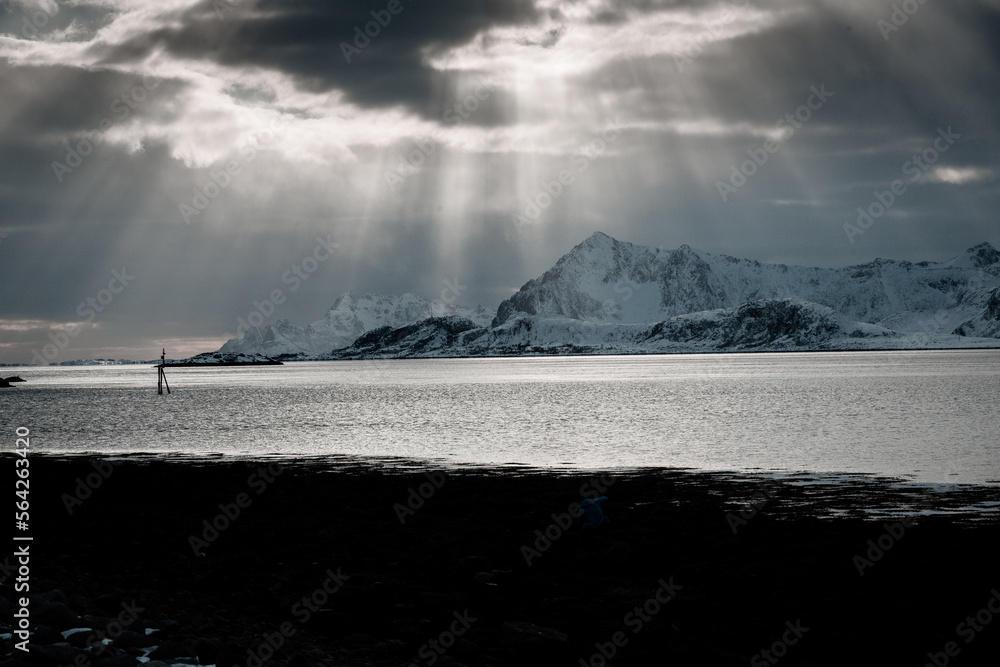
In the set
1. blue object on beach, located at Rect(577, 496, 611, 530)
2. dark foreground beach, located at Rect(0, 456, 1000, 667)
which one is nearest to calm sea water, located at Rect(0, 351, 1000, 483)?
dark foreground beach, located at Rect(0, 456, 1000, 667)

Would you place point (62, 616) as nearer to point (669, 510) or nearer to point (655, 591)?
point (655, 591)

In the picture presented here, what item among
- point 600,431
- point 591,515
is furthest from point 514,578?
point 600,431

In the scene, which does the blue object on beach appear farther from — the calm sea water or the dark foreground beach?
the calm sea water

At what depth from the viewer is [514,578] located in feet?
59.1

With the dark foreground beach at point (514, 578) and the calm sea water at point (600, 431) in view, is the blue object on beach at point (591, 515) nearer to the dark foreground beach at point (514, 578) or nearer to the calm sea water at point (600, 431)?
the dark foreground beach at point (514, 578)

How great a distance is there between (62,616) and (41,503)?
18.3 m

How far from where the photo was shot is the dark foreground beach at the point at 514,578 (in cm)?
1320

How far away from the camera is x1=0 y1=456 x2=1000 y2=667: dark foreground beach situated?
13203 mm

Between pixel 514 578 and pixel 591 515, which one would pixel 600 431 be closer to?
pixel 591 515

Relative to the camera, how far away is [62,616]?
43.2ft

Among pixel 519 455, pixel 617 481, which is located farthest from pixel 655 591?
pixel 519 455

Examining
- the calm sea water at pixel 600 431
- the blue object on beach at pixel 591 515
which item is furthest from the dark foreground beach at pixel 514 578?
the calm sea water at pixel 600 431

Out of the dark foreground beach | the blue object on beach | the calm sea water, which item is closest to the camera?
the dark foreground beach

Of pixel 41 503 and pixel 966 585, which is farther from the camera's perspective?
pixel 41 503
